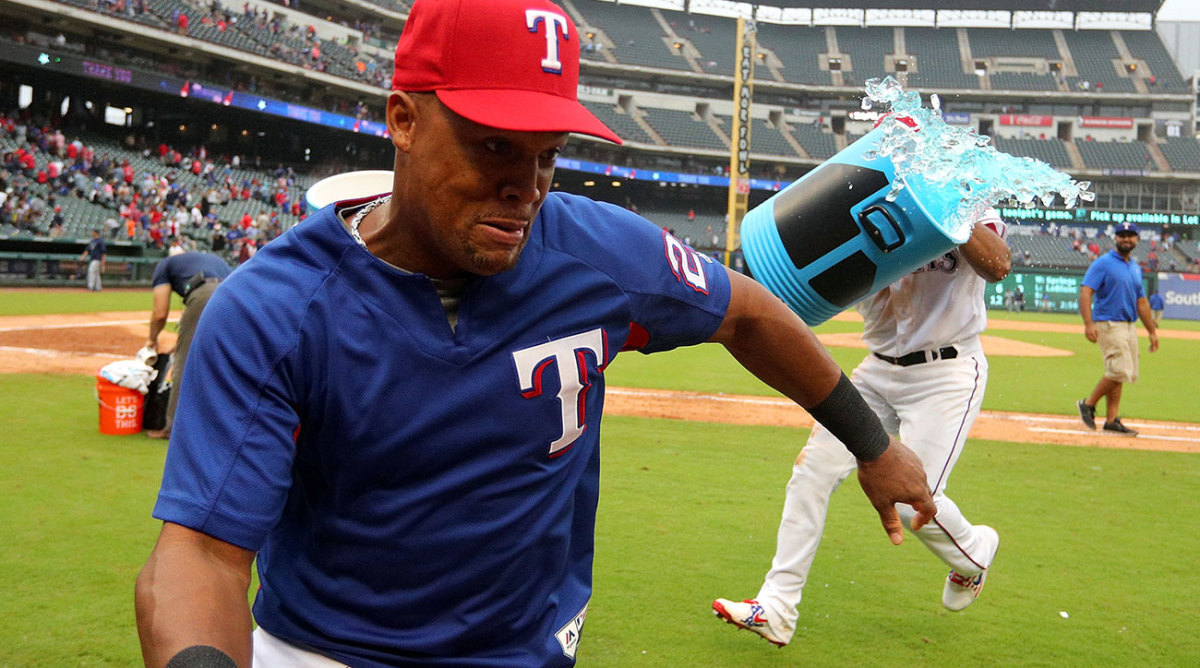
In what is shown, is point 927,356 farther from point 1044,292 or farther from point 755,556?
point 1044,292

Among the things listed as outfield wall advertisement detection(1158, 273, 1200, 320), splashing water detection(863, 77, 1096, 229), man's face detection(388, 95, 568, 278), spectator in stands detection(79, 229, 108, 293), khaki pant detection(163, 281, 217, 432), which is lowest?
spectator in stands detection(79, 229, 108, 293)

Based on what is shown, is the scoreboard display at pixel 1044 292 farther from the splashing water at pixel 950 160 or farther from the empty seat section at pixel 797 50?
the splashing water at pixel 950 160

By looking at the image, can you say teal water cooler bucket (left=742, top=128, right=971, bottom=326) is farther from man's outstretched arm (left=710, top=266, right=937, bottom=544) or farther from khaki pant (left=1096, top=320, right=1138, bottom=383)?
khaki pant (left=1096, top=320, right=1138, bottom=383)

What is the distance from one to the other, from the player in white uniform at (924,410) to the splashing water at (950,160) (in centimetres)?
106

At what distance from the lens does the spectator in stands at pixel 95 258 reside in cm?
2198

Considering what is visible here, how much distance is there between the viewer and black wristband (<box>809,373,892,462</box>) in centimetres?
218

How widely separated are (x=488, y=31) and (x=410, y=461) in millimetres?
703

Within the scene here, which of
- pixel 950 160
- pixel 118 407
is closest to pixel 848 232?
pixel 950 160

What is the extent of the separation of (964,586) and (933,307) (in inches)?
47.1

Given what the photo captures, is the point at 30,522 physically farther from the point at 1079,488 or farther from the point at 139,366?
the point at 1079,488

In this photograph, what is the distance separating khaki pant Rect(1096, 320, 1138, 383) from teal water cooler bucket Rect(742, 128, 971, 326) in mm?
7645

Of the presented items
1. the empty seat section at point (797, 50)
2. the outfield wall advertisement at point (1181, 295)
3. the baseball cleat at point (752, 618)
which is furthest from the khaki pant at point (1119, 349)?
the empty seat section at point (797, 50)

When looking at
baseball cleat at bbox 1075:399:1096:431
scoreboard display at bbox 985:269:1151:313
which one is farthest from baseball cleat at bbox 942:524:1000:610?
scoreboard display at bbox 985:269:1151:313

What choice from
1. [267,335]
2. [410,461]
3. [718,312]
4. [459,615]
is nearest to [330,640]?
[459,615]
